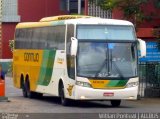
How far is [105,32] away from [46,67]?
388 centimetres

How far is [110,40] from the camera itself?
25.1 meters

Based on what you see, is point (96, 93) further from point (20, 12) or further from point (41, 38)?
point (20, 12)

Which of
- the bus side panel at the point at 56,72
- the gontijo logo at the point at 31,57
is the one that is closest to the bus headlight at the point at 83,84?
the bus side panel at the point at 56,72

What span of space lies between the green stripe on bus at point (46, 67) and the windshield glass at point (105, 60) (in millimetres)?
2553

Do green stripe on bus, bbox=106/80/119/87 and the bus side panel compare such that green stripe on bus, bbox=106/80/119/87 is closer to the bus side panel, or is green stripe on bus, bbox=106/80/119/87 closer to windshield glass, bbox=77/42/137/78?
windshield glass, bbox=77/42/137/78

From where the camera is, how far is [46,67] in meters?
28.1

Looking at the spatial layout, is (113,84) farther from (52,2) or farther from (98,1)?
(52,2)

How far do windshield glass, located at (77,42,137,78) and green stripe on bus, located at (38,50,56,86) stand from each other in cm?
255

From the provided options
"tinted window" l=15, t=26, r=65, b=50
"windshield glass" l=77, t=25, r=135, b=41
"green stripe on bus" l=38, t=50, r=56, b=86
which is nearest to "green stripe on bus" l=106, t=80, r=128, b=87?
"windshield glass" l=77, t=25, r=135, b=41

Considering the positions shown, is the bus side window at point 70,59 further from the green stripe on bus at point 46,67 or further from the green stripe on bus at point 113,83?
the green stripe on bus at point 46,67

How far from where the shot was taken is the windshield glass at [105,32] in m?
25.0

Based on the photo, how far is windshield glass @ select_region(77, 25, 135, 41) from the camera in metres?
25.0

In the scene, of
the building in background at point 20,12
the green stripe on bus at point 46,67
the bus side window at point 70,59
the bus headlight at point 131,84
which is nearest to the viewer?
the bus side window at point 70,59

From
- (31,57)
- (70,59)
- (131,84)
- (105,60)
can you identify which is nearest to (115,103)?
(131,84)
